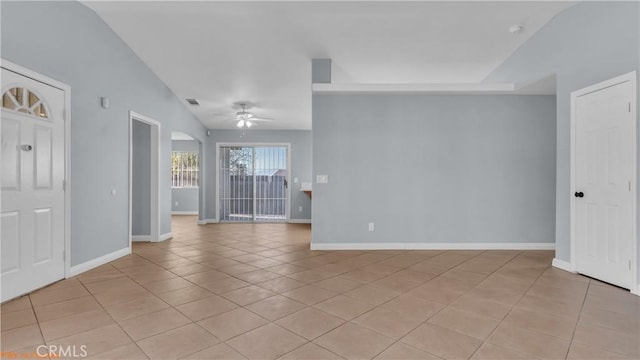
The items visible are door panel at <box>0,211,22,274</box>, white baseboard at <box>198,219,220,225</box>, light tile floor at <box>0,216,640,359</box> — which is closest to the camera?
light tile floor at <box>0,216,640,359</box>

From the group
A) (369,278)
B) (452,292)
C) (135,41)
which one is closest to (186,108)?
(135,41)

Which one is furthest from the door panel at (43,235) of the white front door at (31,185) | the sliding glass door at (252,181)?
the sliding glass door at (252,181)

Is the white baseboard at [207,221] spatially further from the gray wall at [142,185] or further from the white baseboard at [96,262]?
the white baseboard at [96,262]

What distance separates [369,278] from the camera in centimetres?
333

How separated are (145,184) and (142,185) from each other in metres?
0.06

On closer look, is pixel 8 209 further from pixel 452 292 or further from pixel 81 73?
pixel 452 292

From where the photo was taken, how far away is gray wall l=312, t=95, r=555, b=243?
15.5 feet

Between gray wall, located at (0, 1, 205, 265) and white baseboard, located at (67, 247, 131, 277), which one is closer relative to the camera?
gray wall, located at (0, 1, 205, 265)

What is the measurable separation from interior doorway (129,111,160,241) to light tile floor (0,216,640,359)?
68.6 inches

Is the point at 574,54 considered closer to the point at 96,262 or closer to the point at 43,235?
→ the point at 43,235

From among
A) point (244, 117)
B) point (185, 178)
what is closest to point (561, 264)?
point (244, 117)

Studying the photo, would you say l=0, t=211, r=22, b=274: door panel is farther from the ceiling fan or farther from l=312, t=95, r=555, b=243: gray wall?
the ceiling fan

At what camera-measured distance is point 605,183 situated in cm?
322

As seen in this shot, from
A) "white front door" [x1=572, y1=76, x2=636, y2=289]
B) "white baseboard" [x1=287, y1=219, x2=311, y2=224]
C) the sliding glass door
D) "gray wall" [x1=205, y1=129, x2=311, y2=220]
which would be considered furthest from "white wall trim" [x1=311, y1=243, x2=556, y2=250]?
the sliding glass door
